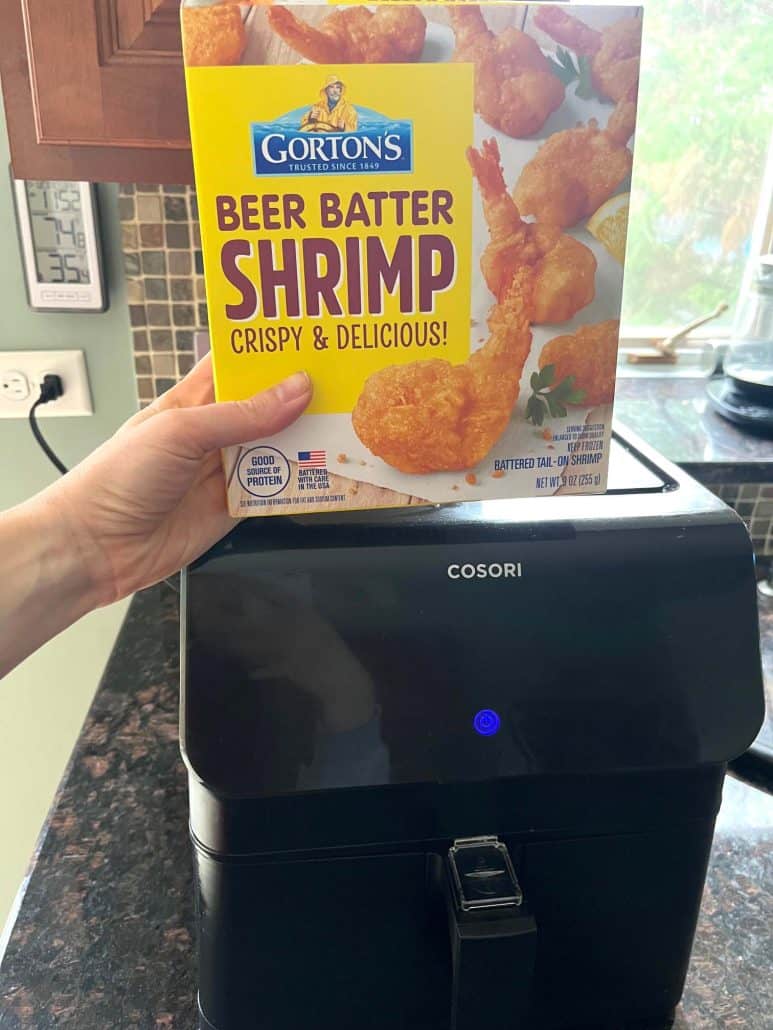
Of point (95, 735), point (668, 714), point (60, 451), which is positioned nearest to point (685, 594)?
point (668, 714)

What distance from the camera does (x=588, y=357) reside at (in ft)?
1.53

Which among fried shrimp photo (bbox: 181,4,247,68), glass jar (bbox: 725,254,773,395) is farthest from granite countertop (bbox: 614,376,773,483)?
fried shrimp photo (bbox: 181,4,247,68)

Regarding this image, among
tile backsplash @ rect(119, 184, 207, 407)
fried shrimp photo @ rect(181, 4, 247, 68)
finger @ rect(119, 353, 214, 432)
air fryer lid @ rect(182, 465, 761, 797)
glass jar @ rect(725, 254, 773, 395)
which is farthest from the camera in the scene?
glass jar @ rect(725, 254, 773, 395)

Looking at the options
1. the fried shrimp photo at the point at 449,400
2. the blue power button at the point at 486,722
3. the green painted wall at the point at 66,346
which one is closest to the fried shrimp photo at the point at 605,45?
the fried shrimp photo at the point at 449,400

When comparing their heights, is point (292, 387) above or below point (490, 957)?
above

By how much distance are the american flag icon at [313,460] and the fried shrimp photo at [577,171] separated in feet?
0.54

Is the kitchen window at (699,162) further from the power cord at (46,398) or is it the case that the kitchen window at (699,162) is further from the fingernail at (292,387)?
the fingernail at (292,387)

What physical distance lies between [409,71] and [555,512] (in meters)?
0.26

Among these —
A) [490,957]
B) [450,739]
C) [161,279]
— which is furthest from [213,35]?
[161,279]

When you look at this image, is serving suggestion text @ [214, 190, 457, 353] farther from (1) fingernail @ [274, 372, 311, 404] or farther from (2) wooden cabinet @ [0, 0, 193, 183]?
(2) wooden cabinet @ [0, 0, 193, 183]

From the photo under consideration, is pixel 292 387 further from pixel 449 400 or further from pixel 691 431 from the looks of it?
pixel 691 431

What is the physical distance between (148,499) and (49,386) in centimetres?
60

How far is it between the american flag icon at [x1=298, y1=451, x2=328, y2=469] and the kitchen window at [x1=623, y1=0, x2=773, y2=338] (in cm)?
97

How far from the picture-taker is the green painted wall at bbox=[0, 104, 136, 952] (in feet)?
3.48
